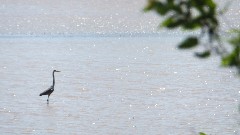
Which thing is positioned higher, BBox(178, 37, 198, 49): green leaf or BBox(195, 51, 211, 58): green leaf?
BBox(178, 37, 198, 49): green leaf

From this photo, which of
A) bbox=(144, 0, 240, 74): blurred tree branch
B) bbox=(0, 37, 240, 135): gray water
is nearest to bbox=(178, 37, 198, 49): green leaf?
bbox=(144, 0, 240, 74): blurred tree branch

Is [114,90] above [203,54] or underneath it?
above

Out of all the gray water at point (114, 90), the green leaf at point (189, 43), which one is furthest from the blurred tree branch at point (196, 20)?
the gray water at point (114, 90)

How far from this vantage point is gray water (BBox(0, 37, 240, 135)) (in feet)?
31.9

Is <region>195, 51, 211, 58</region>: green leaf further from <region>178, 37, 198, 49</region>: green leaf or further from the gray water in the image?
the gray water

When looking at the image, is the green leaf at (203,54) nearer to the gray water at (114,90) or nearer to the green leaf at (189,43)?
the green leaf at (189,43)

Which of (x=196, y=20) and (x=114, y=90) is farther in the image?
(x=114, y=90)

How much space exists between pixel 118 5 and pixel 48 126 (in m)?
18.7

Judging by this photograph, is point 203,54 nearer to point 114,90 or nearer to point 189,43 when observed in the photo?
→ point 189,43

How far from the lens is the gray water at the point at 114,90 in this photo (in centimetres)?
971

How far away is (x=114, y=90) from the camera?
40.9 ft

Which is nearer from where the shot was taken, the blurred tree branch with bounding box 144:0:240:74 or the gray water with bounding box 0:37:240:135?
the blurred tree branch with bounding box 144:0:240:74

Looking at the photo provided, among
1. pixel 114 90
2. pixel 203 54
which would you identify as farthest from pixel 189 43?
pixel 114 90

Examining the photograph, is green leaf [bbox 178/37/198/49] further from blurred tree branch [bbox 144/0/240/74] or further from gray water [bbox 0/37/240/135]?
gray water [bbox 0/37/240/135]
